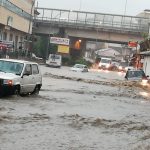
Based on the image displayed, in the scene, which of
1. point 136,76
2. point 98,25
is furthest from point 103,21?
point 136,76

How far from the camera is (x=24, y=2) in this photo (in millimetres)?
88000

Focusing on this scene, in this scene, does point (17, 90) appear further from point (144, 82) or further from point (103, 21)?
point (103, 21)

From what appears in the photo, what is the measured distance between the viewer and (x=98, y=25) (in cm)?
8806

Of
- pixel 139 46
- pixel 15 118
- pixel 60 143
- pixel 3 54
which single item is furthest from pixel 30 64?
pixel 139 46

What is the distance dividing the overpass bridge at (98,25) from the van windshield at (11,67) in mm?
66771

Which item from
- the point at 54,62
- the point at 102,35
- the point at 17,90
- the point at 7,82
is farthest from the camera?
the point at 102,35

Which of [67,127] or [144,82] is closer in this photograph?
[67,127]

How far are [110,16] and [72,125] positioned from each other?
77.5 metres

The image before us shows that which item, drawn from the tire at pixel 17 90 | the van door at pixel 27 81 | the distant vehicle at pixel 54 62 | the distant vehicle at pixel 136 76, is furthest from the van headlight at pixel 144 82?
the distant vehicle at pixel 54 62

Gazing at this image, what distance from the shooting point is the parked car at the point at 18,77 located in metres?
19.7

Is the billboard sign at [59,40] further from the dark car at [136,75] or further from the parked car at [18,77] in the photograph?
the parked car at [18,77]

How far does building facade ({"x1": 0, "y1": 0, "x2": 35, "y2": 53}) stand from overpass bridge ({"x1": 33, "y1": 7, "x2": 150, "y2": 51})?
2.57m

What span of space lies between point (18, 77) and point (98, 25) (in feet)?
225

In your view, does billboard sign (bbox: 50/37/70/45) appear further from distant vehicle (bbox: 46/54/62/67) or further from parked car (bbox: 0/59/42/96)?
parked car (bbox: 0/59/42/96)
